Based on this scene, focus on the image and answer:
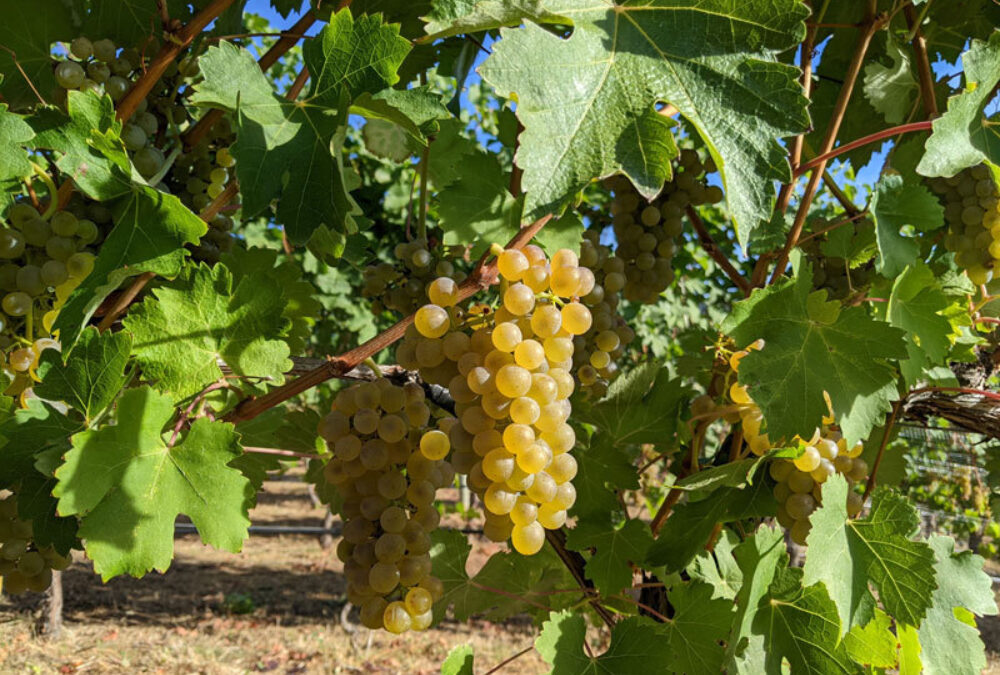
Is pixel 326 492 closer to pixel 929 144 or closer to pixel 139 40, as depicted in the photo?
pixel 139 40

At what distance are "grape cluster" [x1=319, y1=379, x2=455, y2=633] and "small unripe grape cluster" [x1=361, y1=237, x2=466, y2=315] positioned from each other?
496 millimetres

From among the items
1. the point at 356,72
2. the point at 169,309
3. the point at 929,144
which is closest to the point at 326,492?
the point at 169,309

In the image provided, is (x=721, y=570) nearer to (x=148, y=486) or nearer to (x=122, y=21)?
(x=148, y=486)

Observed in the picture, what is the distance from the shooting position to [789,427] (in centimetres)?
112

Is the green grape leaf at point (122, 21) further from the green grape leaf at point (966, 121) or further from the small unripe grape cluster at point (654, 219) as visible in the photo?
the green grape leaf at point (966, 121)

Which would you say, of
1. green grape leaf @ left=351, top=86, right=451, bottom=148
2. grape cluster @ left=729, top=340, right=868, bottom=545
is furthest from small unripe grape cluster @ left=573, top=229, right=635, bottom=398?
green grape leaf @ left=351, top=86, right=451, bottom=148

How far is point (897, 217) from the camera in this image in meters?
1.34

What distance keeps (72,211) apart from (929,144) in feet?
4.43

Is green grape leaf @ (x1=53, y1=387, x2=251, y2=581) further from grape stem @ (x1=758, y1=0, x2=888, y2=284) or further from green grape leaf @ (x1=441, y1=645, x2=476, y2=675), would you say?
grape stem @ (x1=758, y1=0, x2=888, y2=284)

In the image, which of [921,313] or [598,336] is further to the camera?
[598,336]

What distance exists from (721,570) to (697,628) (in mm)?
190

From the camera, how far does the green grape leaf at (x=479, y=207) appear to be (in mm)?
1328

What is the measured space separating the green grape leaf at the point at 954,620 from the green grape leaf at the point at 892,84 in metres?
0.99

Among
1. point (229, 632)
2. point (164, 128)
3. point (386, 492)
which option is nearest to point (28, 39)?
point (164, 128)
